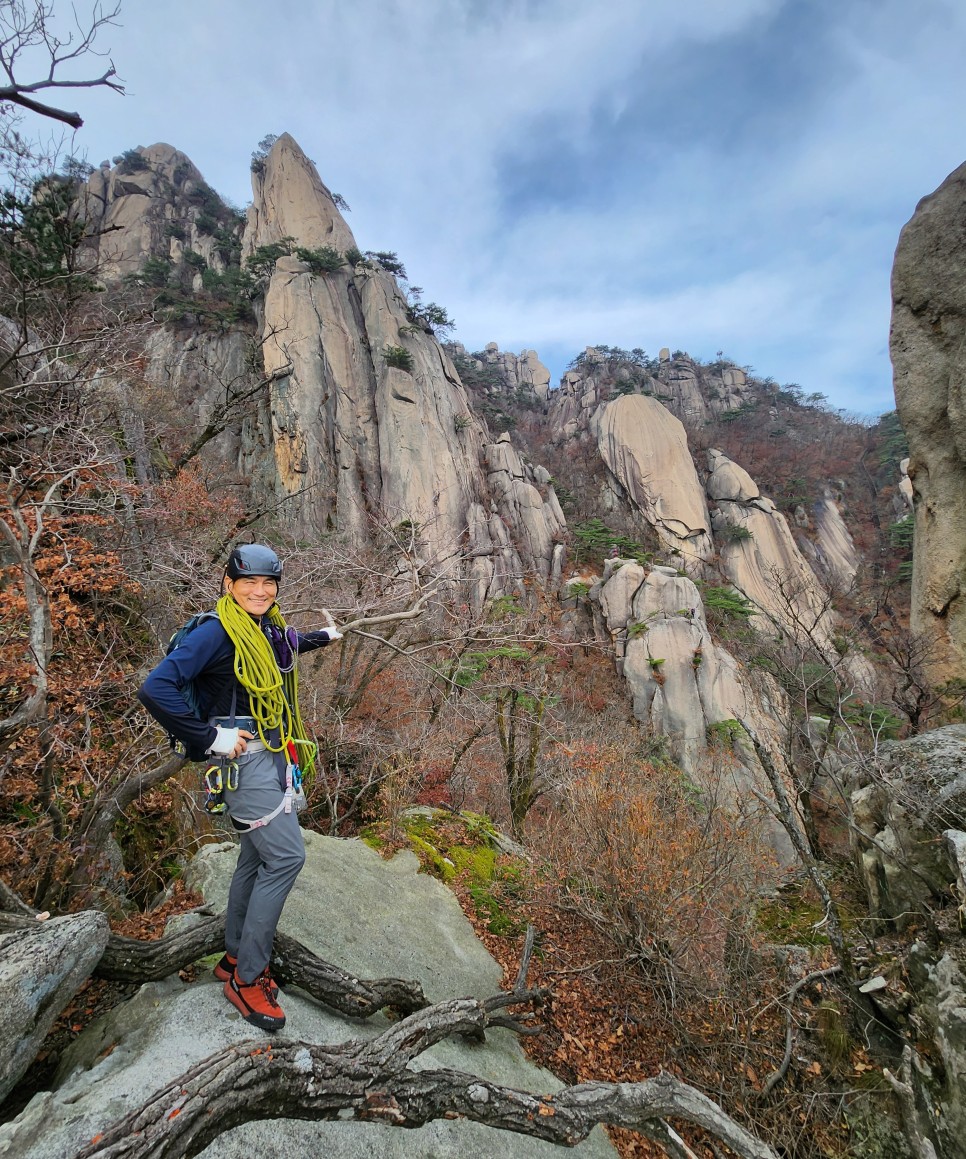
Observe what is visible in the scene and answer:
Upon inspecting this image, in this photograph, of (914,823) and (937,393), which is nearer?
(914,823)

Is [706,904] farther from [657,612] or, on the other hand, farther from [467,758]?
[657,612]

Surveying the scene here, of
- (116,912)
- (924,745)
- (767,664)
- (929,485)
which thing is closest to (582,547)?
(767,664)

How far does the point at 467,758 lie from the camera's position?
12039mm

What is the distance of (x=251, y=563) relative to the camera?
242 cm

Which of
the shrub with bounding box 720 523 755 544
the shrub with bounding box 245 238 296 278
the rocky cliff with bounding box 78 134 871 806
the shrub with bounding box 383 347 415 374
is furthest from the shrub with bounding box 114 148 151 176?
the shrub with bounding box 720 523 755 544

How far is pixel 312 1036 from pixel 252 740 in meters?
1.56

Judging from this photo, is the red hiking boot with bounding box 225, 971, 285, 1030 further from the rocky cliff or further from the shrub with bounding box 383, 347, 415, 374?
the shrub with bounding box 383, 347, 415, 374

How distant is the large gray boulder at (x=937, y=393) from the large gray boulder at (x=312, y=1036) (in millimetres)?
6109

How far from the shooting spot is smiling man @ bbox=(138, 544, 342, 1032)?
223 centimetres

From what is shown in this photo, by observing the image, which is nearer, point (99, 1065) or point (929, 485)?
point (99, 1065)

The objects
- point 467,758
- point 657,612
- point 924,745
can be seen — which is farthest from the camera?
point 657,612

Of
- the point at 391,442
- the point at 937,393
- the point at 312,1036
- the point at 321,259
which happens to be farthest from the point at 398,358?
the point at 312,1036

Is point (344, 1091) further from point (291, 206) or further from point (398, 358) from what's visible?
point (291, 206)

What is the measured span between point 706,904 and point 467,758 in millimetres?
8004
